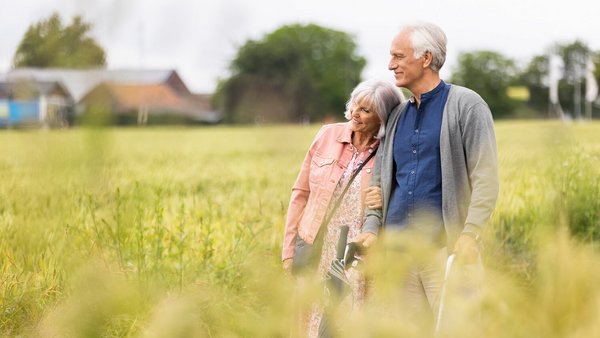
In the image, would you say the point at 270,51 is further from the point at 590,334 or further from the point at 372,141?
the point at 372,141

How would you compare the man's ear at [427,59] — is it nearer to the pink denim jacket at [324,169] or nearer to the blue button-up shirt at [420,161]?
the blue button-up shirt at [420,161]

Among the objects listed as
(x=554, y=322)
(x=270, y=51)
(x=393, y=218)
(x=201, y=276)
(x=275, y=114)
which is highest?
(x=270, y=51)

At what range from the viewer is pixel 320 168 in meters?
3.11

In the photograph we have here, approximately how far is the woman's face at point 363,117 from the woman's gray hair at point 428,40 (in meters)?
0.28

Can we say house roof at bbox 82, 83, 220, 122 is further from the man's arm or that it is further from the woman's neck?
the woman's neck

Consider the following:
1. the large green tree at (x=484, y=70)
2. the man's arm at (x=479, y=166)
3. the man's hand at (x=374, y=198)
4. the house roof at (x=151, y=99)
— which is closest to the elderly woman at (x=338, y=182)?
the man's hand at (x=374, y=198)

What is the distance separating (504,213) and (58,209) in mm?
4337

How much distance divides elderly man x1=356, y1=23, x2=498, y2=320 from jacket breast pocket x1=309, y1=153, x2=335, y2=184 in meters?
0.26

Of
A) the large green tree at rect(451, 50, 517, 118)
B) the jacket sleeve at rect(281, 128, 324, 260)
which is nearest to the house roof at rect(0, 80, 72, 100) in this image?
the jacket sleeve at rect(281, 128, 324, 260)

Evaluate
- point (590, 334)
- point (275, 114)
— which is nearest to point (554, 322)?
point (590, 334)

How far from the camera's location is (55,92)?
791mm

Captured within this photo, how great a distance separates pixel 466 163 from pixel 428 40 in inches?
17.5

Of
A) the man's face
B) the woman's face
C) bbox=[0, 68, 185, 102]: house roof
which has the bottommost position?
the woman's face

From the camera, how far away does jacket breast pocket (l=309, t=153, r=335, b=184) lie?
3.09m
